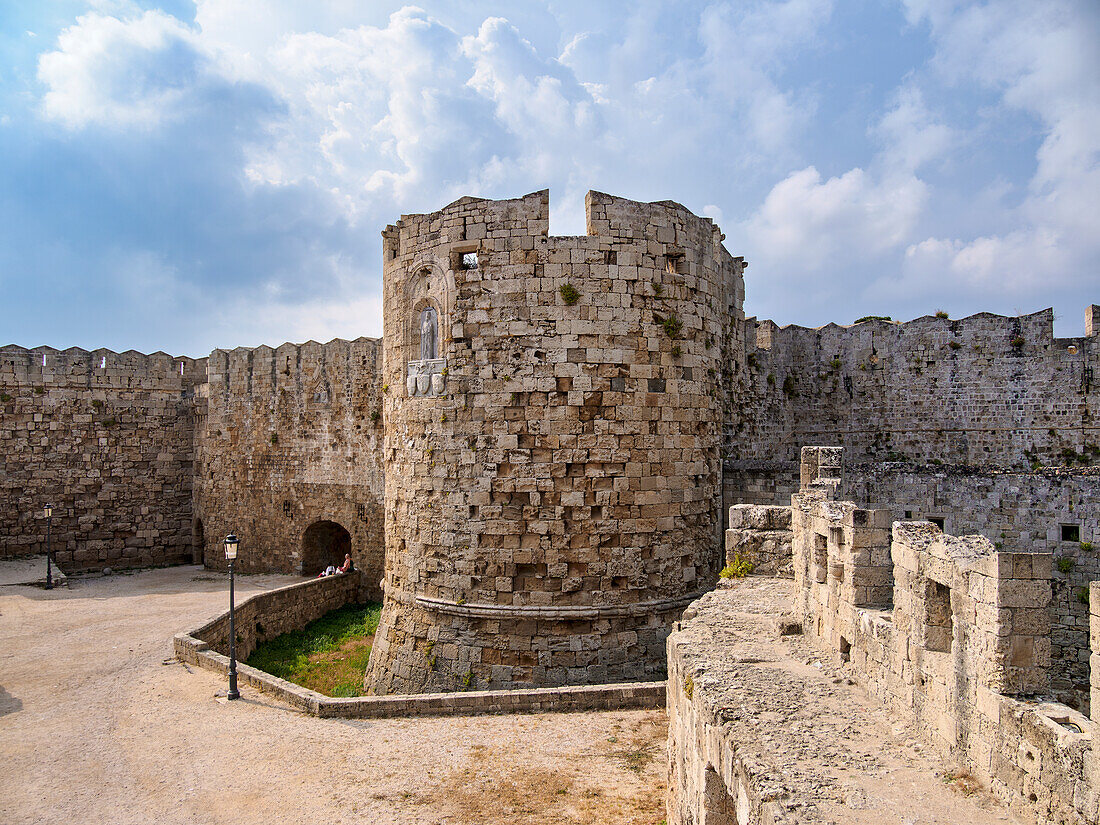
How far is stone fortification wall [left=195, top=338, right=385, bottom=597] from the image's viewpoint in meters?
20.2

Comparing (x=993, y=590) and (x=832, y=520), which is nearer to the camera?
(x=993, y=590)

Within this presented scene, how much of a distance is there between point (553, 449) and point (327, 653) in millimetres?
8595

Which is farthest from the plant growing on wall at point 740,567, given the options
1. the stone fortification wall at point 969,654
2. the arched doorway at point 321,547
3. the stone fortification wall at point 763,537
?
the arched doorway at point 321,547

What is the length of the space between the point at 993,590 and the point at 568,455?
7.30 metres

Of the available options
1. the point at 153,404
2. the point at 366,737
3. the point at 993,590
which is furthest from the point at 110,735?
the point at 153,404

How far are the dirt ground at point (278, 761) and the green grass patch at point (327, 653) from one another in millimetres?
2408

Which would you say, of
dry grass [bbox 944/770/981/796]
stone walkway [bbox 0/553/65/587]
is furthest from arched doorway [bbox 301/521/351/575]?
dry grass [bbox 944/770/981/796]

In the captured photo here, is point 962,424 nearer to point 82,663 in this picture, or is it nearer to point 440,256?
point 440,256

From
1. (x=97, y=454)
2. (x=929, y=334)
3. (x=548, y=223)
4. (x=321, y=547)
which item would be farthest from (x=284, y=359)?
(x=929, y=334)

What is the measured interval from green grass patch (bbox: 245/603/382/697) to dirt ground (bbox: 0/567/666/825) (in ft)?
7.90

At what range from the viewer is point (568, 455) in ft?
35.0

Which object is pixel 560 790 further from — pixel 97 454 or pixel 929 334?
pixel 97 454

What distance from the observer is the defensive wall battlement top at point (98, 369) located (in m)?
22.1

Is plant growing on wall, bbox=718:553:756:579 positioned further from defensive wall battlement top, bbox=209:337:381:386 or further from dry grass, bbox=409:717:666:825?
defensive wall battlement top, bbox=209:337:381:386
